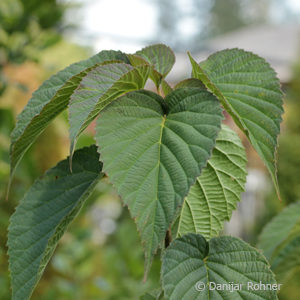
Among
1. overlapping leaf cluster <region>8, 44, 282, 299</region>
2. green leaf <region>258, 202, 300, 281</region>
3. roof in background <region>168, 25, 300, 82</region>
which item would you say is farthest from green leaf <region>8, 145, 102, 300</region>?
roof in background <region>168, 25, 300, 82</region>

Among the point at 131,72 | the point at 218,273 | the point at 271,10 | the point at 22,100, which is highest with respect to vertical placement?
the point at 271,10

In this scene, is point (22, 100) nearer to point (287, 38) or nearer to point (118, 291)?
point (118, 291)

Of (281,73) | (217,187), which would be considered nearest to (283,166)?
(217,187)

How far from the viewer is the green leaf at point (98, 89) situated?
0.43 meters

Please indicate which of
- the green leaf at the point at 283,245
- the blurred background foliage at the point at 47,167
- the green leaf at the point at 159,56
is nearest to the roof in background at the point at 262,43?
the blurred background foliage at the point at 47,167

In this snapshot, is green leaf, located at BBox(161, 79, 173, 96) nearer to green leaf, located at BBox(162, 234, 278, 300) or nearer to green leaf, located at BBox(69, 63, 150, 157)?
green leaf, located at BBox(69, 63, 150, 157)

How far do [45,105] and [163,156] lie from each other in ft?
0.44

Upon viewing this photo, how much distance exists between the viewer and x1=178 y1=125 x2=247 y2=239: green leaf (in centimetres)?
53

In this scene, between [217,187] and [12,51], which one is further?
[12,51]

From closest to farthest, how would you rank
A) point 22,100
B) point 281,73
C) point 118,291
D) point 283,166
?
point 118,291 → point 22,100 → point 283,166 → point 281,73

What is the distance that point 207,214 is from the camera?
534 mm

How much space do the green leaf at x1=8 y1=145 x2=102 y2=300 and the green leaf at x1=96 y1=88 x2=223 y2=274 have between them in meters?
0.10

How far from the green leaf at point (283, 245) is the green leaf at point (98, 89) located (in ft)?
1.28

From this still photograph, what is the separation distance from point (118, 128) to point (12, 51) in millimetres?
1399
